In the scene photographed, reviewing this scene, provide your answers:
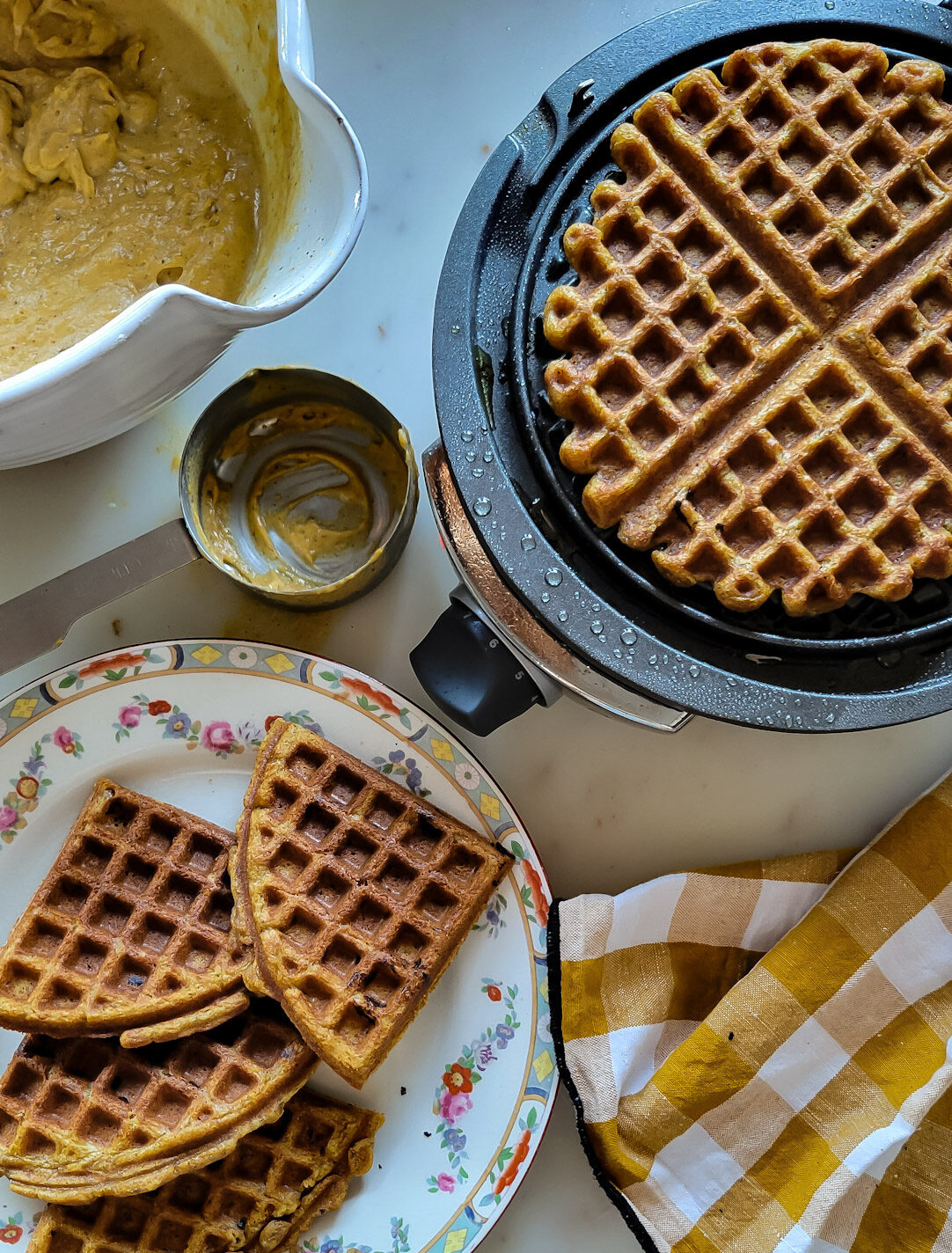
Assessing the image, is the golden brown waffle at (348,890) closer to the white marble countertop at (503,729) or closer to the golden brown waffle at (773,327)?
the white marble countertop at (503,729)

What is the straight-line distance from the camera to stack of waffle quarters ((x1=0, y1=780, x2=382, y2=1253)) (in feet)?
4.56

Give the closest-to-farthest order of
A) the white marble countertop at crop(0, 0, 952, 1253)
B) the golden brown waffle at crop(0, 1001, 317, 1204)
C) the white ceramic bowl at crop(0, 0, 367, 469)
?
the white ceramic bowl at crop(0, 0, 367, 469) < the golden brown waffle at crop(0, 1001, 317, 1204) < the white marble countertop at crop(0, 0, 952, 1253)

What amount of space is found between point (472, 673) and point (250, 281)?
545 mm

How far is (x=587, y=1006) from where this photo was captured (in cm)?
149

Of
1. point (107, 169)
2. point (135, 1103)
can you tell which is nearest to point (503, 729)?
point (135, 1103)

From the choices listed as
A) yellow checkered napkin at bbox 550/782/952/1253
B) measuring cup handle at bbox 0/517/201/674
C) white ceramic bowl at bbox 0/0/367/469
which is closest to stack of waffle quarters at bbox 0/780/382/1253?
measuring cup handle at bbox 0/517/201/674

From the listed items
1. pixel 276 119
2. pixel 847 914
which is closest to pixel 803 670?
pixel 847 914

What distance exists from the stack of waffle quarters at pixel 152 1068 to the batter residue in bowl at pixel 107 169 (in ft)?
2.26

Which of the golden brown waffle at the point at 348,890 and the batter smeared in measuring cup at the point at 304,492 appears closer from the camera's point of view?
the golden brown waffle at the point at 348,890

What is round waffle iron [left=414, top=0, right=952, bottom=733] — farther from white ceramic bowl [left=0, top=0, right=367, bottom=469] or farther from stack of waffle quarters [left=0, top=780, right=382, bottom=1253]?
stack of waffle quarters [left=0, top=780, right=382, bottom=1253]

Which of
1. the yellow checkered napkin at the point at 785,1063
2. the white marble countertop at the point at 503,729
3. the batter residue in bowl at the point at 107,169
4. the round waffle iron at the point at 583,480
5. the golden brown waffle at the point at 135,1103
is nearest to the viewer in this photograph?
the round waffle iron at the point at 583,480

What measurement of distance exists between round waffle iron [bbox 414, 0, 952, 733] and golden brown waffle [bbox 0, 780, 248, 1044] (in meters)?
0.63

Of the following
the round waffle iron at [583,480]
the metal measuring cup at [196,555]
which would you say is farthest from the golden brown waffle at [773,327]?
the metal measuring cup at [196,555]

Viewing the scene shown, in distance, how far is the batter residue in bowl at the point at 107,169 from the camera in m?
1.25
